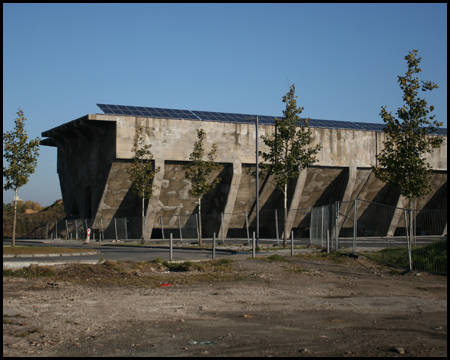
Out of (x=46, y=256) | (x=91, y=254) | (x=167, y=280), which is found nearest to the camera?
(x=167, y=280)

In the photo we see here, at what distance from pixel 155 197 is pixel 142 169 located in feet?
11.8

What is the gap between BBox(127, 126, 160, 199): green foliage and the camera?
3838cm

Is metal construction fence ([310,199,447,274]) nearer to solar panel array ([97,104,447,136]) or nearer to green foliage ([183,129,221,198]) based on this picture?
green foliage ([183,129,221,198])

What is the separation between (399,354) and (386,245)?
53.5ft

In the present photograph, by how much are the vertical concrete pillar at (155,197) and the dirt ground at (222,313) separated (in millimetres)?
23708

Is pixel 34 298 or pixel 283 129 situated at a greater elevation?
pixel 283 129

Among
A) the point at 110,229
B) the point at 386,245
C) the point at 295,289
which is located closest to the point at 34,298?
the point at 295,289

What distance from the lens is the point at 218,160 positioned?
4119 centimetres

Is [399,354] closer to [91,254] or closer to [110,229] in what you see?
[91,254]

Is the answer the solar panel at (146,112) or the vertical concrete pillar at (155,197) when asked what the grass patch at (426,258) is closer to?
the vertical concrete pillar at (155,197)

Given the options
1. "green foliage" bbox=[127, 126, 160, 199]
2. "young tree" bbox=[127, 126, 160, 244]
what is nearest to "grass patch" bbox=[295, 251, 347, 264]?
"young tree" bbox=[127, 126, 160, 244]

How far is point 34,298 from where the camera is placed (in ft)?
37.0

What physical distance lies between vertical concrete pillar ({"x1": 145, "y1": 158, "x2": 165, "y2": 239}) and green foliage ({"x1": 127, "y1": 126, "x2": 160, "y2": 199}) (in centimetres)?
64

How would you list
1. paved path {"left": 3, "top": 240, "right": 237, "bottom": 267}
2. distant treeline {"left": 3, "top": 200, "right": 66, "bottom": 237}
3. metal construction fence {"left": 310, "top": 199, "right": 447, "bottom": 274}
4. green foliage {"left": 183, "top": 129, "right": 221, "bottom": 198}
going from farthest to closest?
distant treeline {"left": 3, "top": 200, "right": 66, "bottom": 237}
green foliage {"left": 183, "top": 129, "right": 221, "bottom": 198}
paved path {"left": 3, "top": 240, "right": 237, "bottom": 267}
metal construction fence {"left": 310, "top": 199, "right": 447, "bottom": 274}
